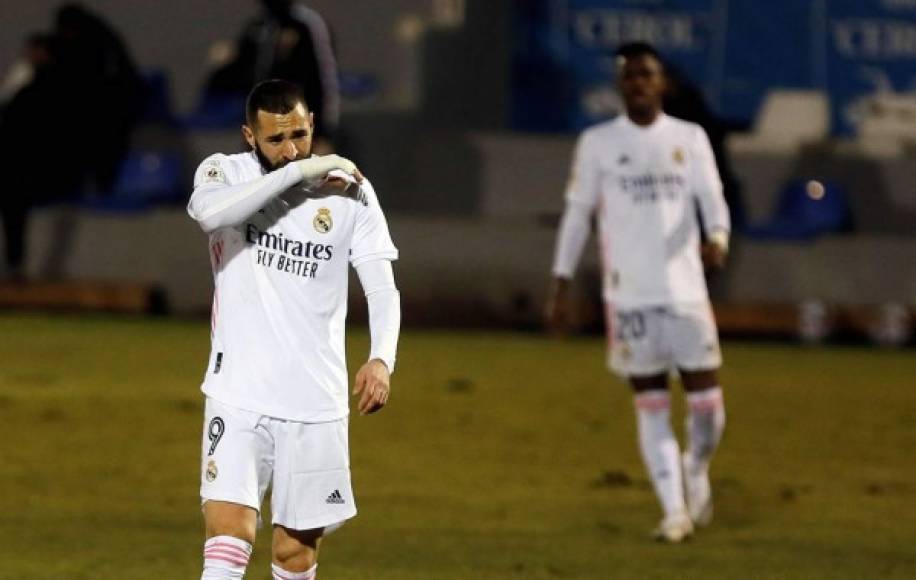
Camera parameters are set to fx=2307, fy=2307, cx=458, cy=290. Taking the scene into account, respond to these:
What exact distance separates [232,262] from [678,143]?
12.7 feet

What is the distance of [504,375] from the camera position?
1730 cm

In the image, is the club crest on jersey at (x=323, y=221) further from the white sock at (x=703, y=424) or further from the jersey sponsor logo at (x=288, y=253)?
the white sock at (x=703, y=424)

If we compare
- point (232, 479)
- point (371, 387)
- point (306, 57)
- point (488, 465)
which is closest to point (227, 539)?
point (232, 479)

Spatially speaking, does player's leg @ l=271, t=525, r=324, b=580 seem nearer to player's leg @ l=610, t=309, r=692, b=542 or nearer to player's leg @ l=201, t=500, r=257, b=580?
player's leg @ l=201, t=500, r=257, b=580

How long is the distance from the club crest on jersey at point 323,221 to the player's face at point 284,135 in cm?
18

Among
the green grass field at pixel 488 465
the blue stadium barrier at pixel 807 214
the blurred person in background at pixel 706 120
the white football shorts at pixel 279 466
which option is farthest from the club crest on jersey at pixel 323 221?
the blue stadium barrier at pixel 807 214

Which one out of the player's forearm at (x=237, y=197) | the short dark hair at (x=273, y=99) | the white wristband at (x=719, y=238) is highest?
the short dark hair at (x=273, y=99)

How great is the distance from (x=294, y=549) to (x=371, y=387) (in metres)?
0.64

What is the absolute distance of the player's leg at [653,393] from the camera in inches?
417

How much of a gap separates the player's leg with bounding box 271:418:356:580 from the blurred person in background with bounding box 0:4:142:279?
13.8 m

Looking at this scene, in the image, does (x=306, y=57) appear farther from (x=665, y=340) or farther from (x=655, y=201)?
(x=665, y=340)

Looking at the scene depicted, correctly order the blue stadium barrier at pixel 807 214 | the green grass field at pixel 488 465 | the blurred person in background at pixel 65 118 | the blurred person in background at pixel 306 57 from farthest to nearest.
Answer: the blurred person in background at pixel 65 118 → the blue stadium barrier at pixel 807 214 → the blurred person in background at pixel 306 57 → the green grass field at pixel 488 465

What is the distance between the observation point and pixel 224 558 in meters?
7.04

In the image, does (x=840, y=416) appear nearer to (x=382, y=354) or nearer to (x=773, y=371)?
(x=773, y=371)
